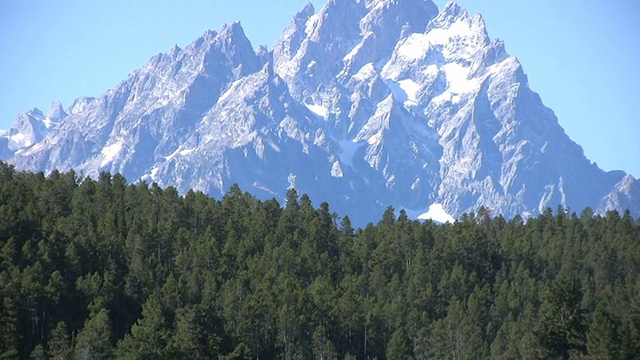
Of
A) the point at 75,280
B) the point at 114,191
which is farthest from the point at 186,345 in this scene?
the point at 114,191

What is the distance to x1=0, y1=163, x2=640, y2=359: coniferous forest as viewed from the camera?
113438 mm

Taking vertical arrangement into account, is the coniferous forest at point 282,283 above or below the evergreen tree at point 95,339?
above

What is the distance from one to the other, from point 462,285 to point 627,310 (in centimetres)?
2678

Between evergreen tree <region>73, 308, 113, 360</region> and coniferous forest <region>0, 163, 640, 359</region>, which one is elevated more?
coniferous forest <region>0, 163, 640, 359</region>

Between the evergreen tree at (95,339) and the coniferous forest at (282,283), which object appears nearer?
the evergreen tree at (95,339)

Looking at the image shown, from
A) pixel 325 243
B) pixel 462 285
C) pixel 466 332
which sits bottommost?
pixel 466 332

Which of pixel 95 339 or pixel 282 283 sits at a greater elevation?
pixel 282 283

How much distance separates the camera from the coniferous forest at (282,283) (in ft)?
372

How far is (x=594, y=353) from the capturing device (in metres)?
104

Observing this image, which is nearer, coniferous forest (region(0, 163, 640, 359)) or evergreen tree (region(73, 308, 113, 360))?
evergreen tree (region(73, 308, 113, 360))

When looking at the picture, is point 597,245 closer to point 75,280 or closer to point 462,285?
point 462,285

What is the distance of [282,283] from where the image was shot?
13962 centimetres

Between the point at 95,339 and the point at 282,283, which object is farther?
the point at 282,283

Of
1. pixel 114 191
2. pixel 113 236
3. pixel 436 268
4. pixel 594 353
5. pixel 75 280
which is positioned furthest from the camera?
pixel 114 191
